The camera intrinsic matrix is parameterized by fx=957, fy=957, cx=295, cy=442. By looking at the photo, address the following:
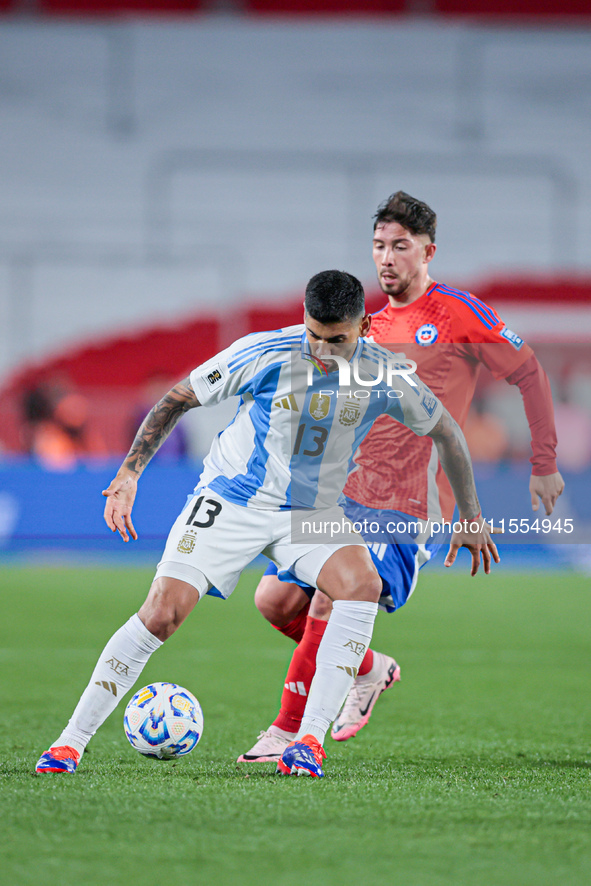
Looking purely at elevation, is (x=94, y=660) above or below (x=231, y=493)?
below

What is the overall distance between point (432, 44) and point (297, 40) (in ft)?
7.85

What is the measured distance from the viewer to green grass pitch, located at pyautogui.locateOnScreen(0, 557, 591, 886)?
2240 mm

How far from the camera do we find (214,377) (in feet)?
11.4

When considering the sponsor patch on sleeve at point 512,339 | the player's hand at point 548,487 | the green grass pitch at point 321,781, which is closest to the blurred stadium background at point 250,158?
the green grass pitch at point 321,781

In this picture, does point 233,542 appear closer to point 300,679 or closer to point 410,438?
point 300,679

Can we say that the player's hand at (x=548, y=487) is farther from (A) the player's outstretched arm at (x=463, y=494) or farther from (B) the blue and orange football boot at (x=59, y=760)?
(B) the blue and orange football boot at (x=59, y=760)

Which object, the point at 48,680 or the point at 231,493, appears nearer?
the point at 231,493

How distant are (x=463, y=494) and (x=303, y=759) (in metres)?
1.17

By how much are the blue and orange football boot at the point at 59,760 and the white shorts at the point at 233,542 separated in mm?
655

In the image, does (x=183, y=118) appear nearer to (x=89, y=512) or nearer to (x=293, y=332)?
(x=89, y=512)

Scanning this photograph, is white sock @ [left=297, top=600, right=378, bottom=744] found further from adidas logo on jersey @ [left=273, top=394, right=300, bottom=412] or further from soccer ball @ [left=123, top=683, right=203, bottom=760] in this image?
adidas logo on jersey @ [left=273, top=394, right=300, bottom=412]

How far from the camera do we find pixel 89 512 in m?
10.1

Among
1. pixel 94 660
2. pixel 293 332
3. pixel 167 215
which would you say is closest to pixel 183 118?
pixel 167 215

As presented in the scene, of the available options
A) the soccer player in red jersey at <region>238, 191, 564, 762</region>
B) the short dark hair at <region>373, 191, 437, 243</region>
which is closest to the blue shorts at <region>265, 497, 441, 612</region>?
the soccer player in red jersey at <region>238, 191, 564, 762</region>
